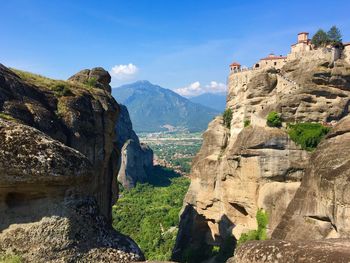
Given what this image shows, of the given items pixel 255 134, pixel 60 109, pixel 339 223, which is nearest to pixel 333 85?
pixel 255 134

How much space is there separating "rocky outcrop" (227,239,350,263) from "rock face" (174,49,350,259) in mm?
22568

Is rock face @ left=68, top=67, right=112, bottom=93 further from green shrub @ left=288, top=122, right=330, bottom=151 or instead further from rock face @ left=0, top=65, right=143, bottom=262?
rock face @ left=0, top=65, right=143, bottom=262

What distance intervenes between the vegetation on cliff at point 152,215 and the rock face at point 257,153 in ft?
41.5

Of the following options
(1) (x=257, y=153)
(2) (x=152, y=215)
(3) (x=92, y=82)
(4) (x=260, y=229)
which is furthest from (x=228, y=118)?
(2) (x=152, y=215)

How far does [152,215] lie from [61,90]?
61709 millimetres

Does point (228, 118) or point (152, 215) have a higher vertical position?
point (228, 118)

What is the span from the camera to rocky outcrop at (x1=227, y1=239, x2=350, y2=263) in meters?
7.01

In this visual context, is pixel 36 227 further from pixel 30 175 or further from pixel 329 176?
pixel 329 176

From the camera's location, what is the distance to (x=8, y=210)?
9.48 meters

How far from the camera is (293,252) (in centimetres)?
738

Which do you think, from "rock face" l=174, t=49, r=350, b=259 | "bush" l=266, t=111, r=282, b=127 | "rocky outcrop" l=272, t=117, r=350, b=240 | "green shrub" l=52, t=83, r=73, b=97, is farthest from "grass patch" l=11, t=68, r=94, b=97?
"bush" l=266, t=111, r=282, b=127

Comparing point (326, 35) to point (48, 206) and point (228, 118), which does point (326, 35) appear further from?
point (48, 206)

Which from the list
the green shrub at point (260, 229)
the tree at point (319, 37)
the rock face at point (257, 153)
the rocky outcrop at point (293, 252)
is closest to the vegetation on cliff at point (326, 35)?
the tree at point (319, 37)

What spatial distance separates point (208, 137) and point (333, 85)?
574 inches
